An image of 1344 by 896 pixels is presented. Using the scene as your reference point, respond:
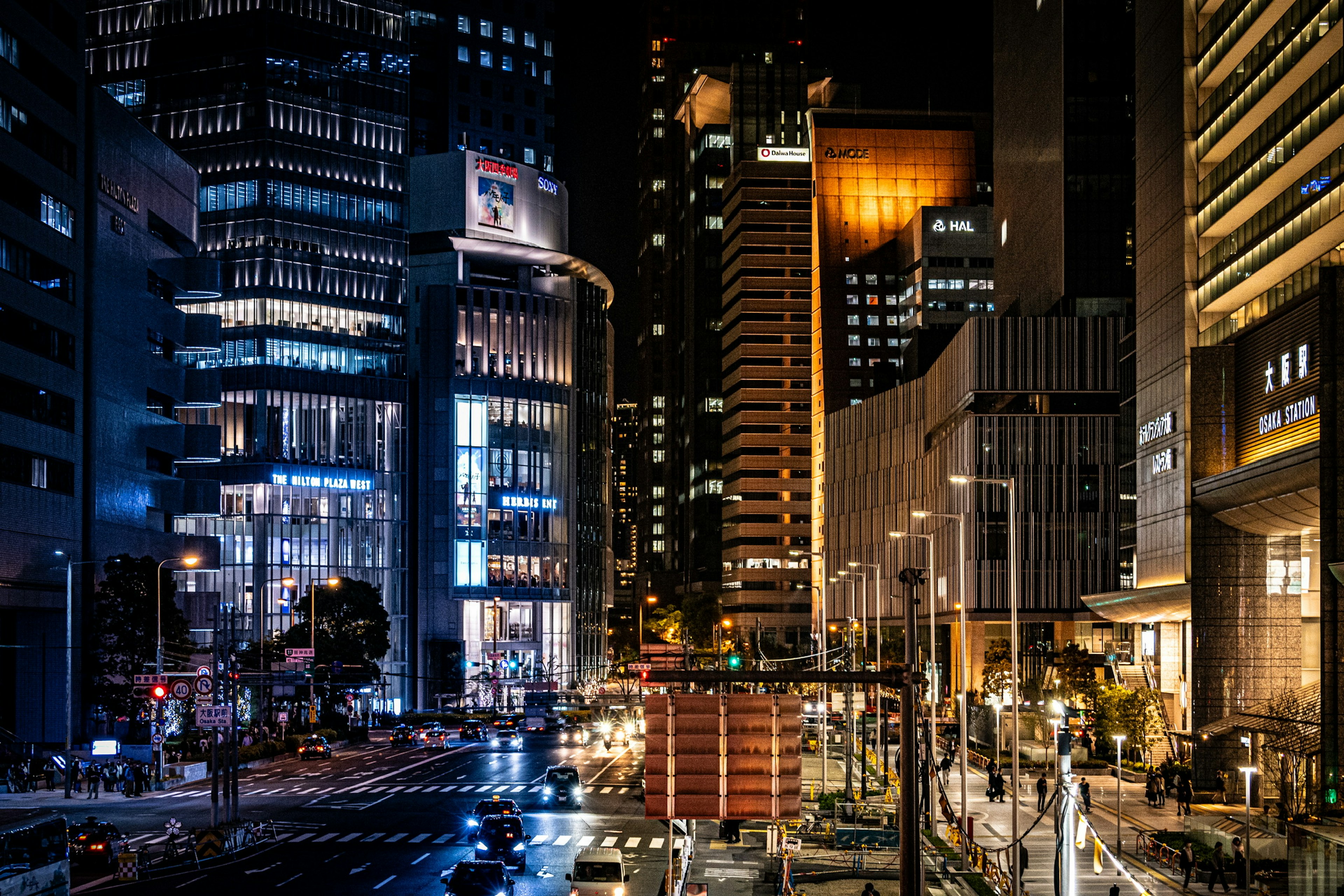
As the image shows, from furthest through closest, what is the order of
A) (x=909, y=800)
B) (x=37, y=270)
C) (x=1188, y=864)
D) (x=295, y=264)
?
1. (x=295, y=264)
2. (x=37, y=270)
3. (x=1188, y=864)
4. (x=909, y=800)

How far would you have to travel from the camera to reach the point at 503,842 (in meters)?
50.4

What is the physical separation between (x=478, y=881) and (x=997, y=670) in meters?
86.9

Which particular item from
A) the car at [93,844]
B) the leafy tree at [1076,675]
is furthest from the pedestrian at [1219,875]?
the leafy tree at [1076,675]

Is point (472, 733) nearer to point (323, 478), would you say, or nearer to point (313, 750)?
point (313, 750)

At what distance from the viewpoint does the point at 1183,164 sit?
9038 centimetres

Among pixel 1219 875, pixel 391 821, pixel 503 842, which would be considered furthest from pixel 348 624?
pixel 1219 875

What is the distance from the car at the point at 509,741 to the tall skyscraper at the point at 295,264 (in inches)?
1910

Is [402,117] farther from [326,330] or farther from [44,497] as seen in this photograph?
[44,497]

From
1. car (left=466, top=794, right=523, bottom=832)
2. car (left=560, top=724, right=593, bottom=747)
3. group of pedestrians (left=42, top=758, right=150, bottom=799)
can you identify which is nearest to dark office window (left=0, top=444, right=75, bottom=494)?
group of pedestrians (left=42, top=758, right=150, bottom=799)

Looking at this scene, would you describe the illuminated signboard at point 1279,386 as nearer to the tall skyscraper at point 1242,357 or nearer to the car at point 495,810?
the tall skyscraper at point 1242,357

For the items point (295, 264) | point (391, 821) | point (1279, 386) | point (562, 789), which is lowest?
point (391, 821)

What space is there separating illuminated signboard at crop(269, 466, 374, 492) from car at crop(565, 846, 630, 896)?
141 metres

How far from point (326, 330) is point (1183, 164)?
4630 inches

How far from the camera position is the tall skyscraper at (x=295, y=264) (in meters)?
178
